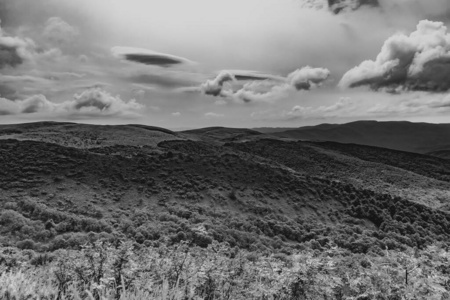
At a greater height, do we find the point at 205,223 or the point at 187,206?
the point at 187,206

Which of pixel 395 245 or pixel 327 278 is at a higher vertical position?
pixel 327 278

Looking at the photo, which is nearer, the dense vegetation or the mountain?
the dense vegetation

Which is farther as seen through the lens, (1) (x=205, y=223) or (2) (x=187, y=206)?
(2) (x=187, y=206)

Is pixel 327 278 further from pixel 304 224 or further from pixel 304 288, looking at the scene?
pixel 304 224

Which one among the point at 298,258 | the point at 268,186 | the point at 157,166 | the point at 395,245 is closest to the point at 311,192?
the point at 268,186

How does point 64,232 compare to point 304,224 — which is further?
point 304,224

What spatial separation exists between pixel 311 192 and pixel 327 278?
97.2ft

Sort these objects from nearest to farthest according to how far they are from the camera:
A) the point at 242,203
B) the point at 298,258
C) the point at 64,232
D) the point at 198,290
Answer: the point at 198,290 < the point at 298,258 < the point at 64,232 < the point at 242,203

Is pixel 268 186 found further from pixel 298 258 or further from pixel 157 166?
pixel 298 258

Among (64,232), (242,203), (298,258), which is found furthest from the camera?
(242,203)

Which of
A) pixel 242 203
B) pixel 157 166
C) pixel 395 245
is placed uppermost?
pixel 157 166

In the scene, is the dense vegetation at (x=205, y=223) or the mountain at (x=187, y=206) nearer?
the dense vegetation at (x=205, y=223)

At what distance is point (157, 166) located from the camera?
3522 centimetres

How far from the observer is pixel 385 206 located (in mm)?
34906
